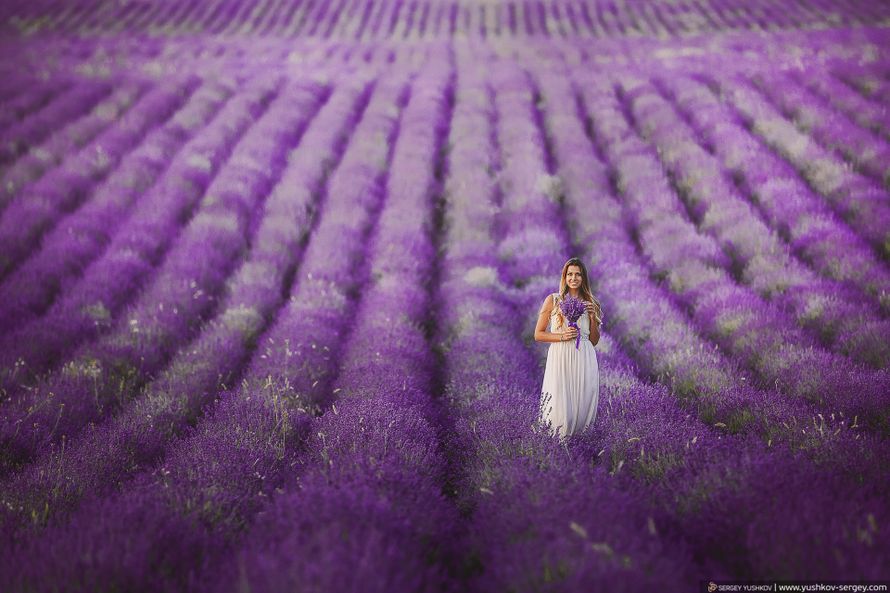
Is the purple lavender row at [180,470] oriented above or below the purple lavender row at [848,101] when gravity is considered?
below

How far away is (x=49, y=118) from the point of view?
9406mm

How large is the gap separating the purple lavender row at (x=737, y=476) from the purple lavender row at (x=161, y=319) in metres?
3.21

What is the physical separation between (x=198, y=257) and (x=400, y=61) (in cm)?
1044

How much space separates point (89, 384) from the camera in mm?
3955

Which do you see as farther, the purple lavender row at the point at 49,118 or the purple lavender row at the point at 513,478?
the purple lavender row at the point at 49,118

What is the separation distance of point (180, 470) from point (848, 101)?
10328 mm

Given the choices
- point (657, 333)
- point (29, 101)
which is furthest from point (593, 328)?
point (29, 101)

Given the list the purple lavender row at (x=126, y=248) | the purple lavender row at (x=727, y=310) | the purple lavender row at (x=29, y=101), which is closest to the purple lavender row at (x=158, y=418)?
the purple lavender row at (x=126, y=248)

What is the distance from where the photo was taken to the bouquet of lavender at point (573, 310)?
3340mm

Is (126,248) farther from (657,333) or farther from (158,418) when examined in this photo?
(657,333)

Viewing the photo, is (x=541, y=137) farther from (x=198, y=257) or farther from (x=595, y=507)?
(x=595, y=507)

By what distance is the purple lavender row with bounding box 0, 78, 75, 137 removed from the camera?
9368 mm

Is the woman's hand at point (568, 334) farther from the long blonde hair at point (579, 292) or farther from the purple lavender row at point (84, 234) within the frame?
the purple lavender row at point (84, 234)

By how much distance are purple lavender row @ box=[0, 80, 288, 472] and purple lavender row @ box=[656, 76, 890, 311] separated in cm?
573
